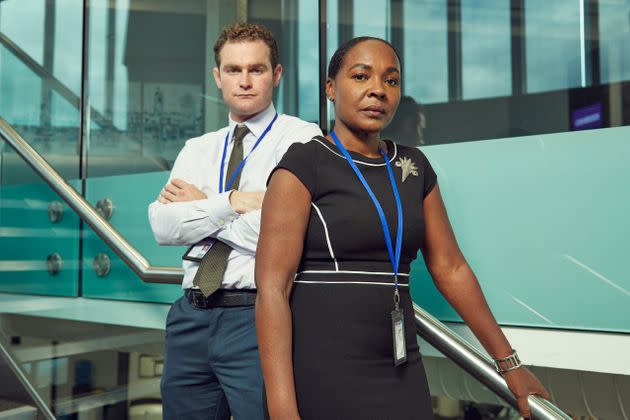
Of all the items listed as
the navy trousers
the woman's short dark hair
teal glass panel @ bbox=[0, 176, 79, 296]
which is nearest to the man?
the navy trousers

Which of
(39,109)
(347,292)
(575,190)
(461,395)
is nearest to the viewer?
(347,292)

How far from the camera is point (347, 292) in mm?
1109

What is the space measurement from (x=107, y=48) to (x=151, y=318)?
155cm

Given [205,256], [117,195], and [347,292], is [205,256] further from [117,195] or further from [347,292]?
[117,195]

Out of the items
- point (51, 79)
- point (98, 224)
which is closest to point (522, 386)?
point (98, 224)

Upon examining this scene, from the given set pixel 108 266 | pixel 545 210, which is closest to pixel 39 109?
pixel 108 266

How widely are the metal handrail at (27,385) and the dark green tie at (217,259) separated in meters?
1.57

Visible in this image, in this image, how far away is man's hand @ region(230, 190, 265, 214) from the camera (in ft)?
4.85

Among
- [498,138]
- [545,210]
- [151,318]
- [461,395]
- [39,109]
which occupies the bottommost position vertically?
[461,395]

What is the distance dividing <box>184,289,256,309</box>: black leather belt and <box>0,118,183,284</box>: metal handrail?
0.54m

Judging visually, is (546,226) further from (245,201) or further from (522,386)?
(245,201)

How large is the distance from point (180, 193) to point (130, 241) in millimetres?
1886

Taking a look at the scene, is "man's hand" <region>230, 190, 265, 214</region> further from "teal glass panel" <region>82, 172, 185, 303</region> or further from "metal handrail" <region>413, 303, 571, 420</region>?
"teal glass panel" <region>82, 172, 185, 303</region>

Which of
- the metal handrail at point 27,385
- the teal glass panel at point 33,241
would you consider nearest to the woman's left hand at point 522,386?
the metal handrail at point 27,385
